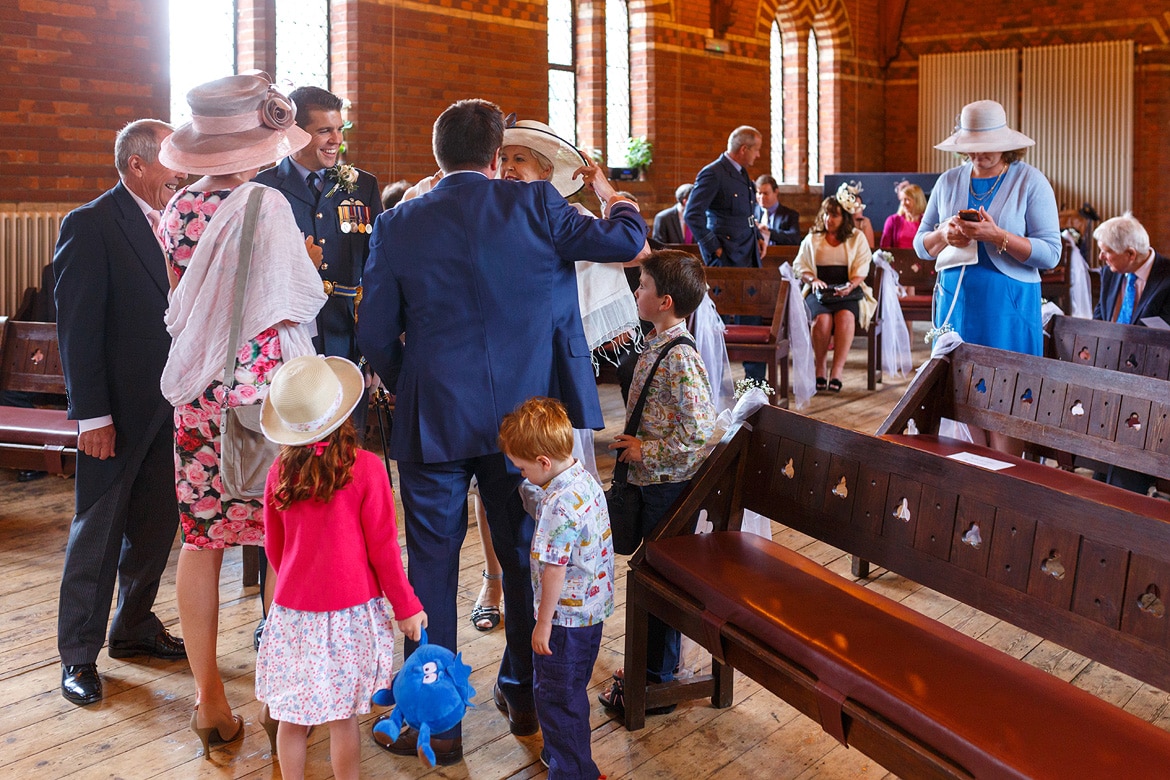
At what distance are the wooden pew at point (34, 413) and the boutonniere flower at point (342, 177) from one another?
6.30 feet

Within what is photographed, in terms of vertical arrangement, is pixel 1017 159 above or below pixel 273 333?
above

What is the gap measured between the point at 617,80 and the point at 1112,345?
334 inches

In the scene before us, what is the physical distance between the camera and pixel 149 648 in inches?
136

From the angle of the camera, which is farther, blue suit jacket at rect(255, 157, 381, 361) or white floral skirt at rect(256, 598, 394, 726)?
blue suit jacket at rect(255, 157, 381, 361)

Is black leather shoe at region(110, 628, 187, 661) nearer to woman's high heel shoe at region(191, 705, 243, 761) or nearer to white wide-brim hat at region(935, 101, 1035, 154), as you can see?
woman's high heel shoe at region(191, 705, 243, 761)

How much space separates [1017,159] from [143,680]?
3.82 metres

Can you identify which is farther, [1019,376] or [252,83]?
[1019,376]

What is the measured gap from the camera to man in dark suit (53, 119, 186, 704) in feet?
10.3

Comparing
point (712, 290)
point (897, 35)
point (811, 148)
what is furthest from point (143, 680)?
point (897, 35)

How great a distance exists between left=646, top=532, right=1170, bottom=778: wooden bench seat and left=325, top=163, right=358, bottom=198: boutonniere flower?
1569 mm

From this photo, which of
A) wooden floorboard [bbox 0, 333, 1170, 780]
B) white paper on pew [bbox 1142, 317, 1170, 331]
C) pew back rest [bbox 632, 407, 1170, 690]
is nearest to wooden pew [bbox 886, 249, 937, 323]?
white paper on pew [bbox 1142, 317, 1170, 331]

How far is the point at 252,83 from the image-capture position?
270cm

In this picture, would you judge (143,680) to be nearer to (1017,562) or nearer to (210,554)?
(210,554)

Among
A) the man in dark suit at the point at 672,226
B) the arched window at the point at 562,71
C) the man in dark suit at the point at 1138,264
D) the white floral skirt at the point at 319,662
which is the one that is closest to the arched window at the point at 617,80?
the arched window at the point at 562,71
